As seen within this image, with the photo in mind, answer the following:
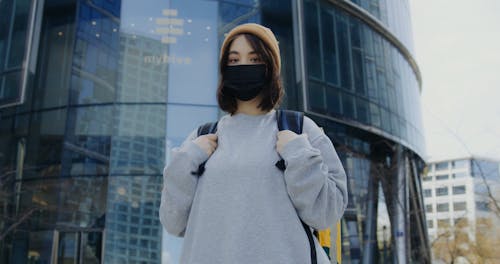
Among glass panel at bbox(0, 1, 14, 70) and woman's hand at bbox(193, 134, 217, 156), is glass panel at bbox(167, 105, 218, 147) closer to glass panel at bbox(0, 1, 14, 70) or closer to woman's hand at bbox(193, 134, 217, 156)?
glass panel at bbox(0, 1, 14, 70)

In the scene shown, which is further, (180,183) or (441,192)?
(441,192)

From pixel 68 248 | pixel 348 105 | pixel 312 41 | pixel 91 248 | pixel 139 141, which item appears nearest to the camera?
pixel 91 248

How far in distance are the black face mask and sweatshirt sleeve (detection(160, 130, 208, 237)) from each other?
26 centimetres

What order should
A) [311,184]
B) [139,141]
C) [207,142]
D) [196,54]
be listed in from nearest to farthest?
[311,184], [207,142], [139,141], [196,54]

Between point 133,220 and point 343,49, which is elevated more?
point 343,49

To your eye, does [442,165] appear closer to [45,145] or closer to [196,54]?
[196,54]

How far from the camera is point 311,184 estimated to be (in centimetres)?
155

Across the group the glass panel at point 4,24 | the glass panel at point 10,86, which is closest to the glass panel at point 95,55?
the glass panel at point 10,86

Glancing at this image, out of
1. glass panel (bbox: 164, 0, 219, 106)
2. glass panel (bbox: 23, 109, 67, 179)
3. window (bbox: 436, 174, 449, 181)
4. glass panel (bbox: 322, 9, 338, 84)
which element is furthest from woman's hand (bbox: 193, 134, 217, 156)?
window (bbox: 436, 174, 449, 181)

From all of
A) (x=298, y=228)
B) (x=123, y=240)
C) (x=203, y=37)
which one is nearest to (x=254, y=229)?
(x=298, y=228)

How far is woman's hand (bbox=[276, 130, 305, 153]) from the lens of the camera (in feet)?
5.39

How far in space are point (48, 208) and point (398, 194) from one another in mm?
13711

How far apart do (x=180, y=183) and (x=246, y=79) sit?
0.42 m

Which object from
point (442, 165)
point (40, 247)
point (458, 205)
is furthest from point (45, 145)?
point (442, 165)
